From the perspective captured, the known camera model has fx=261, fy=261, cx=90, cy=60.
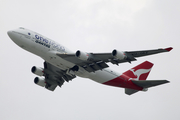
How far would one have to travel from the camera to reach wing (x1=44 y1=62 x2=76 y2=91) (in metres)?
41.9

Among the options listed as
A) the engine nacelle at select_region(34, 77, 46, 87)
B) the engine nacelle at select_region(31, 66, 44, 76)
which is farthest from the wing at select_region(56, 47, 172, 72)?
the engine nacelle at select_region(34, 77, 46, 87)

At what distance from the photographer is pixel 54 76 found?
43.3 meters

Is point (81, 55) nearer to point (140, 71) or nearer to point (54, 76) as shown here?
point (54, 76)

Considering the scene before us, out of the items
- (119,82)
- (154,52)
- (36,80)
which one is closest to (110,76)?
(119,82)

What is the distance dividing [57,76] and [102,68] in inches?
402

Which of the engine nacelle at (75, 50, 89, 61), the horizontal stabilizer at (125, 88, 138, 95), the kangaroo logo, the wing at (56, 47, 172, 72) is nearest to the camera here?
the wing at (56, 47, 172, 72)

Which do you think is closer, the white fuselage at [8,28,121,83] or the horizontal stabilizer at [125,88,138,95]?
the white fuselage at [8,28,121,83]

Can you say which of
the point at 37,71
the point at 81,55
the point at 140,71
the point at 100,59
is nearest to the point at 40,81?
the point at 37,71

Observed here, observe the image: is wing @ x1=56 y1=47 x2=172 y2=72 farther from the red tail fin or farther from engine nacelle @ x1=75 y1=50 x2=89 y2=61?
the red tail fin

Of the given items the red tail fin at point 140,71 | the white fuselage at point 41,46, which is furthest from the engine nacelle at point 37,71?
the red tail fin at point 140,71

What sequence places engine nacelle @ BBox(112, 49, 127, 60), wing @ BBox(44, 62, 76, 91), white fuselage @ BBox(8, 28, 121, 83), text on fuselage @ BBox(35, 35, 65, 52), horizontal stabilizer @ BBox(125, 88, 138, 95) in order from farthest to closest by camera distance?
horizontal stabilizer @ BBox(125, 88, 138, 95) → wing @ BBox(44, 62, 76, 91) → text on fuselage @ BBox(35, 35, 65, 52) → white fuselage @ BBox(8, 28, 121, 83) → engine nacelle @ BBox(112, 49, 127, 60)

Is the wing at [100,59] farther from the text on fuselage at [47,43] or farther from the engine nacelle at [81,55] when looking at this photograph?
the text on fuselage at [47,43]

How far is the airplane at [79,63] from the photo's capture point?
3319 cm

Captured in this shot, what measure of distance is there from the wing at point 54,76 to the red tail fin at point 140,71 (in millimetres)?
9427
